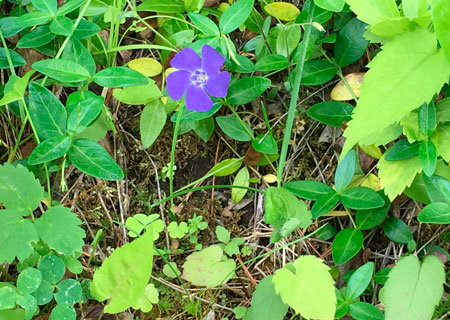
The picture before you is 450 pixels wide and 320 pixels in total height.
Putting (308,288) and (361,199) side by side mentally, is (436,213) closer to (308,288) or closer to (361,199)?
(361,199)

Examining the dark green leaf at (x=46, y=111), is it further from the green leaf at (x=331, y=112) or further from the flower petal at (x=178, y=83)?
the green leaf at (x=331, y=112)

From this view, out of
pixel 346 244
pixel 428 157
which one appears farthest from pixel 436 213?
pixel 346 244

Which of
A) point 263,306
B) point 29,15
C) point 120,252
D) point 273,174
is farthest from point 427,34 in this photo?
point 29,15

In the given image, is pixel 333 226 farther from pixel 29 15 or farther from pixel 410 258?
pixel 29 15

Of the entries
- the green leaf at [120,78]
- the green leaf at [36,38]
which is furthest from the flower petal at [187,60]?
the green leaf at [36,38]

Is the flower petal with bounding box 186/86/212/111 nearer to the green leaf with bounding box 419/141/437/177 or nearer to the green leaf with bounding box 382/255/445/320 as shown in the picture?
the green leaf with bounding box 419/141/437/177
